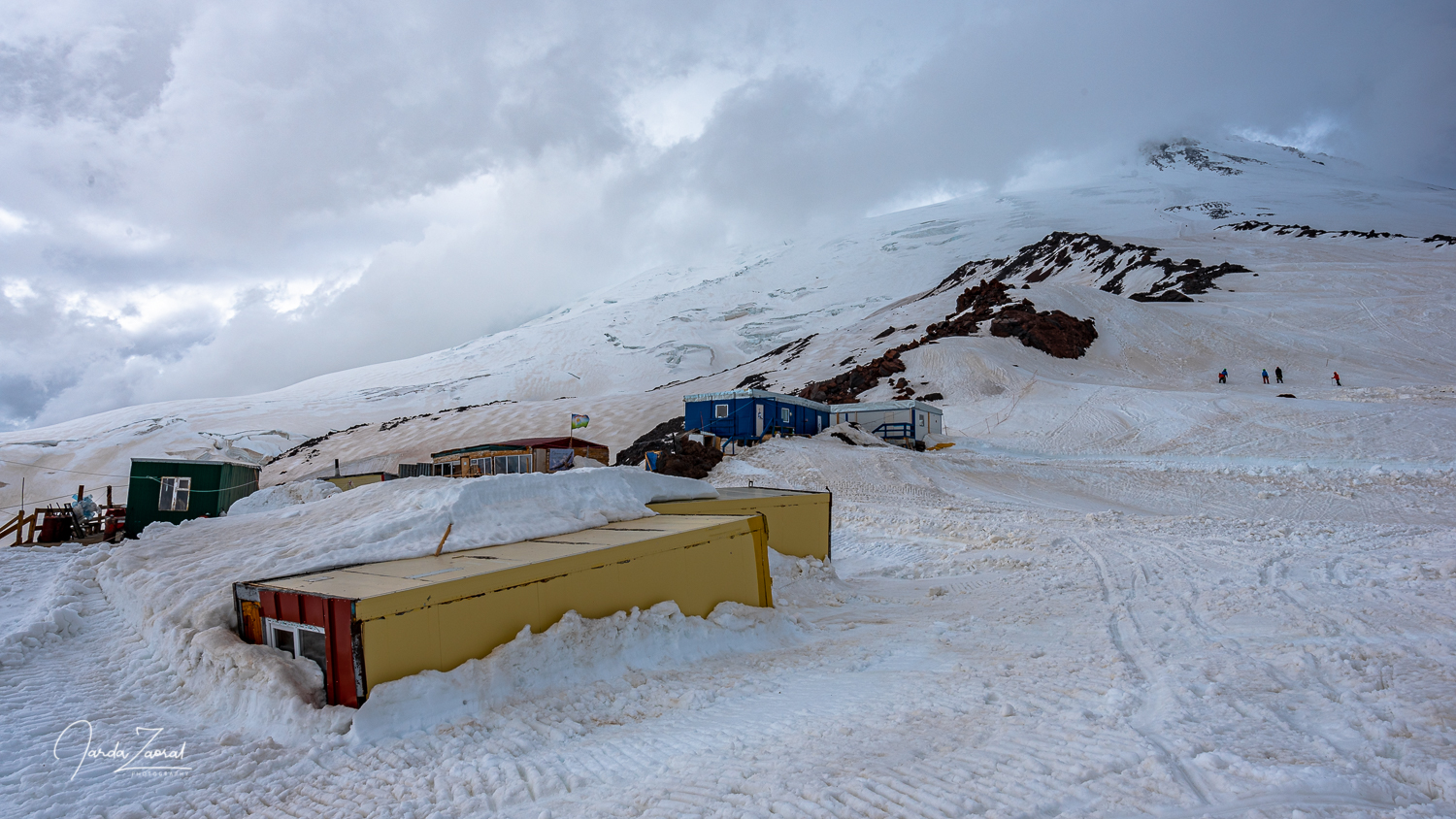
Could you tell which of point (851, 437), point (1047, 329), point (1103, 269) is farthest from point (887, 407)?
point (1103, 269)

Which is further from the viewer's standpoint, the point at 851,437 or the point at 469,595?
the point at 851,437

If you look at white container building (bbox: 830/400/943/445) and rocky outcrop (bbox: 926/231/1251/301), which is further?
rocky outcrop (bbox: 926/231/1251/301)

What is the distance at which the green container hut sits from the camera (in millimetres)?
15930

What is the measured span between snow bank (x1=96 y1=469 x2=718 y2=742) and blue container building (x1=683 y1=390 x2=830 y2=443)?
16.5 metres

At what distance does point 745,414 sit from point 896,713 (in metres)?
22.6

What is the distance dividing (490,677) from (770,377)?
43.8 metres

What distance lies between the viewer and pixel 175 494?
16.4m

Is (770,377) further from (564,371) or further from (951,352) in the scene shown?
(564,371)

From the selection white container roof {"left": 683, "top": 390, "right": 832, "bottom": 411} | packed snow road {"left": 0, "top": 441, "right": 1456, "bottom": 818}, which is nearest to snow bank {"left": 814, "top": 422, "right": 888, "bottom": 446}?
white container roof {"left": 683, "top": 390, "right": 832, "bottom": 411}

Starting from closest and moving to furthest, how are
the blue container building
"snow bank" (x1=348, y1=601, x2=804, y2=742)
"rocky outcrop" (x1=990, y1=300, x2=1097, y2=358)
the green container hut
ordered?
"snow bank" (x1=348, y1=601, x2=804, y2=742), the green container hut, the blue container building, "rocky outcrop" (x1=990, y1=300, x2=1097, y2=358)

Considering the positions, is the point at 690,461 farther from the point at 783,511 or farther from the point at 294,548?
the point at 294,548

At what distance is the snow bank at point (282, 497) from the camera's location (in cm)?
1667

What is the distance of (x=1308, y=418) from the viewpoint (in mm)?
24594

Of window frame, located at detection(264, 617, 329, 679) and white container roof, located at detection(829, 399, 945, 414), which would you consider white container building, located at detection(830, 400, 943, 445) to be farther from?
window frame, located at detection(264, 617, 329, 679)
